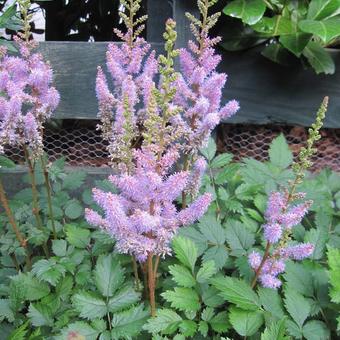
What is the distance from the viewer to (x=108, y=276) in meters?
1.38

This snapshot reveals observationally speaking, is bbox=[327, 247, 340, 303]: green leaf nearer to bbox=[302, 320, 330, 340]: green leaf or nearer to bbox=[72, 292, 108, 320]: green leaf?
bbox=[302, 320, 330, 340]: green leaf

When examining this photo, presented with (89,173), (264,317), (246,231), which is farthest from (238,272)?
(89,173)

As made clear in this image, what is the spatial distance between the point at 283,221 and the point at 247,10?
1160 mm

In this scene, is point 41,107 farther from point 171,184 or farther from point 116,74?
point 171,184

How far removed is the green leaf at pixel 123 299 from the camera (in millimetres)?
1327

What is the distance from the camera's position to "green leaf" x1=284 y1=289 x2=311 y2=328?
138cm

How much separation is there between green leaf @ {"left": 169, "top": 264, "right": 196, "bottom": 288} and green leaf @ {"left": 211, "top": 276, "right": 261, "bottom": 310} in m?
0.06

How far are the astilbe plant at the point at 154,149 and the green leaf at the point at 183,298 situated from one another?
58 mm

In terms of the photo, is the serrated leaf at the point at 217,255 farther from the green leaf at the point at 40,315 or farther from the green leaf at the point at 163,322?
the green leaf at the point at 40,315

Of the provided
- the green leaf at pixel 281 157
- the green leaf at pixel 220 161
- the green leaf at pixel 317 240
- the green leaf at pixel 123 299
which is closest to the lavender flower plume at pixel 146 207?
the green leaf at pixel 123 299

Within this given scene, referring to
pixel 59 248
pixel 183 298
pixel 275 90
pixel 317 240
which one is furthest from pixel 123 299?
pixel 275 90

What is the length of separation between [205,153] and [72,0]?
1765mm

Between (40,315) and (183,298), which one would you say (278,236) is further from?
(40,315)

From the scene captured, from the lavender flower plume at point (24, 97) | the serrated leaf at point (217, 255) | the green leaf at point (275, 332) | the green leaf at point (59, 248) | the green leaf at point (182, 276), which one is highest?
the lavender flower plume at point (24, 97)
